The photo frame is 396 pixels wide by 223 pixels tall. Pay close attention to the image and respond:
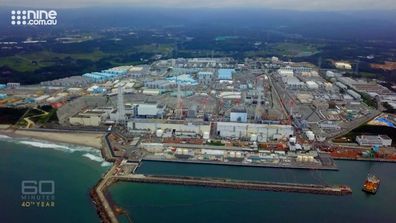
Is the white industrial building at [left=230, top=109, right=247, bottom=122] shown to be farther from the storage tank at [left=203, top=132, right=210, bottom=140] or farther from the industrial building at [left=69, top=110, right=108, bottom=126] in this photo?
the industrial building at [left=69, top=110, right=108, bottom=126]

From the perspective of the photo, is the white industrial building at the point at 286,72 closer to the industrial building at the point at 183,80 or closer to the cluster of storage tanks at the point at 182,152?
the industrial building at the point at 183,80

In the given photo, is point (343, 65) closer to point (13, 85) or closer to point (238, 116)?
point (238, 116)

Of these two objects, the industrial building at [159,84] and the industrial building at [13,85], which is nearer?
the industrial building at [13,85]

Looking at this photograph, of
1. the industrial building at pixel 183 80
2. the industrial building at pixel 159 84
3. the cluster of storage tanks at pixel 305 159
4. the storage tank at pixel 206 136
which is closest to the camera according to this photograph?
the cluster of storage tanks at pixel 305 159

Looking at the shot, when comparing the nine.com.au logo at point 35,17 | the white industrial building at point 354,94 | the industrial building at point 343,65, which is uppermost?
the nine.com.au logo at point 35,17

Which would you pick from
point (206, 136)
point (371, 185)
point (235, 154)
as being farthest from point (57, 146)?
point (371, 185)

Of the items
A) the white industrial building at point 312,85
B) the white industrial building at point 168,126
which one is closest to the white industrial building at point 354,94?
the white industrial building at point 312,85
